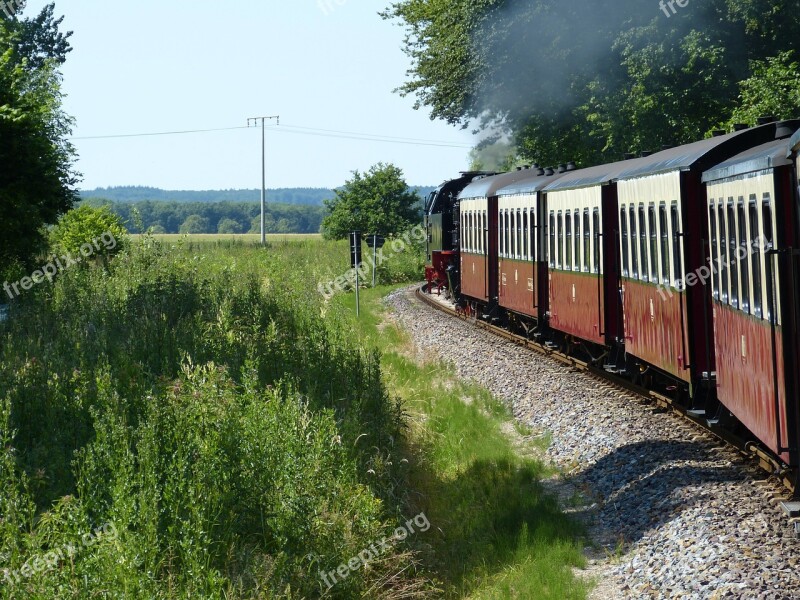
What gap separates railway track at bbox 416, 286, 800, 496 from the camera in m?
8.85

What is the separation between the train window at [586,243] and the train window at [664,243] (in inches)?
145

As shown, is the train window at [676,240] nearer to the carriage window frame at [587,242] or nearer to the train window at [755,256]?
the train window at [755,256]

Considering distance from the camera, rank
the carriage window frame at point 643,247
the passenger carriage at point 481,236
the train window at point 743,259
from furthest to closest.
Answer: the passenger carriage at point 481,236 → the carriage window frame at point 643,247 → the train window at point 743,259

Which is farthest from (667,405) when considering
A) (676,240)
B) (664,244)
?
(676,240)

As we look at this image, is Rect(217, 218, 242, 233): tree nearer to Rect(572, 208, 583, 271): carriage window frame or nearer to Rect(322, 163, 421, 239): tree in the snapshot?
Rect(322, 163, 421, 239): tree

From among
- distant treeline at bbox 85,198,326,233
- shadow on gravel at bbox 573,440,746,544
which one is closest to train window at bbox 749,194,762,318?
shadow on gravel at bbox 573,440,746,544

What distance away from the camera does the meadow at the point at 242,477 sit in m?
7.12

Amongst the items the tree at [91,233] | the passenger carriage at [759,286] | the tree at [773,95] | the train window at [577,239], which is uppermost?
the tree at [773,95]

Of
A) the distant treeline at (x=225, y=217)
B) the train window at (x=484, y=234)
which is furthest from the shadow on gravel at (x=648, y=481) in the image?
the distant treeline at (x=225, y=217)

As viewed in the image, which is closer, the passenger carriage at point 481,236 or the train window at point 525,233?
the train window at point 525,233

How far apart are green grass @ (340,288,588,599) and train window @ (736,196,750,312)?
7.96 ft

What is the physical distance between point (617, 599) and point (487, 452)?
4.96 metres

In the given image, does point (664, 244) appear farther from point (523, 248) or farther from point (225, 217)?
point (225, 217)

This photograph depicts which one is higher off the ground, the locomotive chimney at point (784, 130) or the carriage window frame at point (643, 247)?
the locomotive chimney at point (784, 130)
